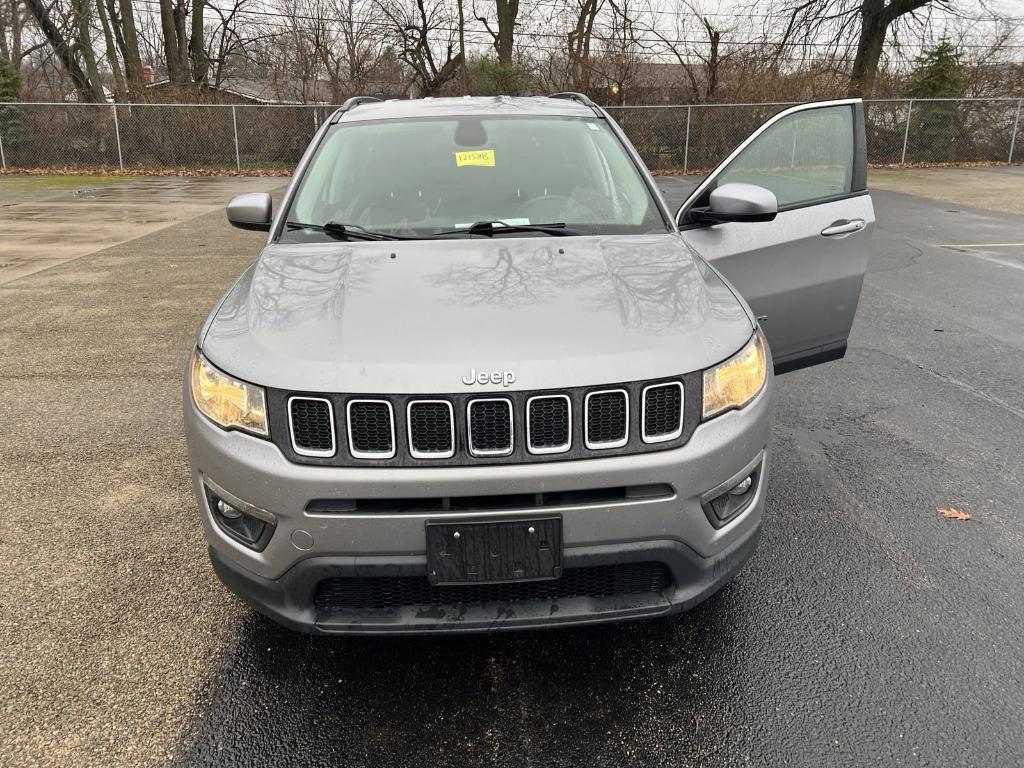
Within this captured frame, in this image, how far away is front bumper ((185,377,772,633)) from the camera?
2059 millimetres

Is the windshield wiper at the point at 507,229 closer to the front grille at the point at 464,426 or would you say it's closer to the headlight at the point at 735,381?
the headlight at the point at 735,381

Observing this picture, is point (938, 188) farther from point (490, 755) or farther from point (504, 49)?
point (490, 755)

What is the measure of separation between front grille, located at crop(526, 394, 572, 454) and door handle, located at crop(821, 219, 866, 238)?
224 cm

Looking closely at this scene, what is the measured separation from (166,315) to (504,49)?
21.6 metres

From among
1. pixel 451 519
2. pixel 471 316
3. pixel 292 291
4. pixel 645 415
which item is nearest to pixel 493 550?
pixel 451 519

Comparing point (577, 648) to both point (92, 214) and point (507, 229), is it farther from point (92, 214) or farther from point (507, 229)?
point (92, 214)

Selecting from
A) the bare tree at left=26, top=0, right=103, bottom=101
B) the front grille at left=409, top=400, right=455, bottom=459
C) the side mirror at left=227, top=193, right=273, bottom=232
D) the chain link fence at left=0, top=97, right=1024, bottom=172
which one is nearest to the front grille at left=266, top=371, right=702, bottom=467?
the front grille at left=409, top=400, right=455, bottom=459

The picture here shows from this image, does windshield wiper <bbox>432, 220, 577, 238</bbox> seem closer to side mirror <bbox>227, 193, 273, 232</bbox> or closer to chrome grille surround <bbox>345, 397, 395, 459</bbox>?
side mirror <bbox>227, 193, 273, 232</bbox>

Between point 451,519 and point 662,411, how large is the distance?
0.64 meters

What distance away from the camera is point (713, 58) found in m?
23.8

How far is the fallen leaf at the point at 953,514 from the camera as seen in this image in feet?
11.0

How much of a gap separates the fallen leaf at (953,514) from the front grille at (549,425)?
217cm

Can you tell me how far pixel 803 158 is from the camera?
3988 mm

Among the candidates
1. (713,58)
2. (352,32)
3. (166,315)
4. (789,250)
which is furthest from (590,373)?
(352,32)
